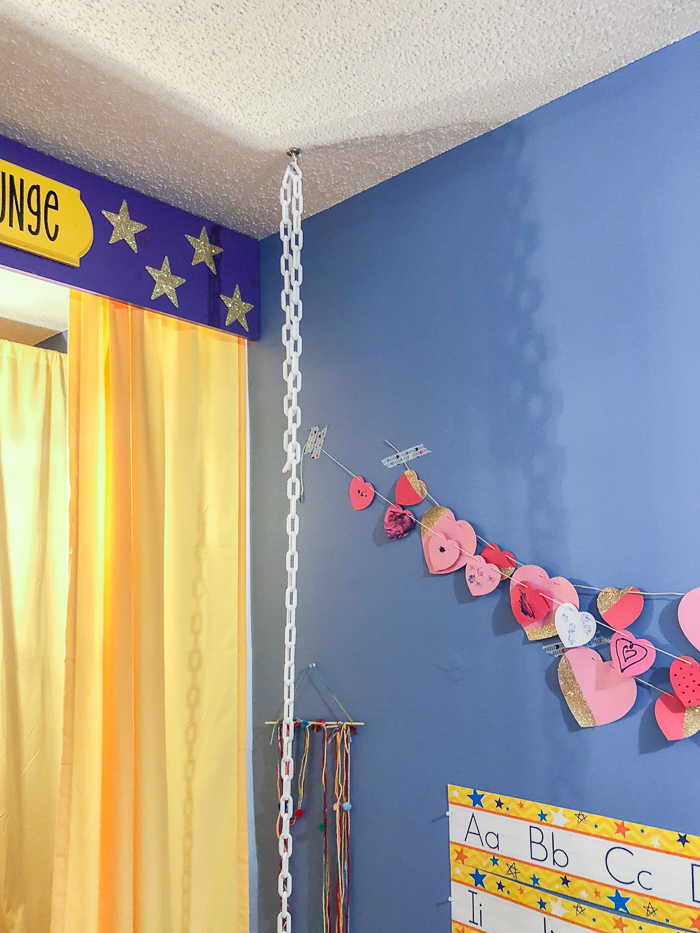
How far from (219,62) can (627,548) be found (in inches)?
46.1

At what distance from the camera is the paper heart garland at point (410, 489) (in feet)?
5.50

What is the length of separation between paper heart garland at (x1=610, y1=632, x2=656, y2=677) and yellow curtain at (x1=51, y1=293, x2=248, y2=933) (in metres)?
1.04

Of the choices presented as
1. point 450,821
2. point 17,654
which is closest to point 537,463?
point 450,821

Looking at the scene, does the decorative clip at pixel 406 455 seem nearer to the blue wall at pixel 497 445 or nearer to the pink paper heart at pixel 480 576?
the blue wall at pixel 497 445

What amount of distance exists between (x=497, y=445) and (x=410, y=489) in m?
0.24

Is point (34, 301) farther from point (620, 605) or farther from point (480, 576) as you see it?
point (620, 605)

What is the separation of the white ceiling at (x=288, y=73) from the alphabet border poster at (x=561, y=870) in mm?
1397

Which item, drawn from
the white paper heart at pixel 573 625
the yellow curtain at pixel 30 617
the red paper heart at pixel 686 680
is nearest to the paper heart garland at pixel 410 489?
the white paper heart at pixel 573 625

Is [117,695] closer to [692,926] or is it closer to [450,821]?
[450,821]

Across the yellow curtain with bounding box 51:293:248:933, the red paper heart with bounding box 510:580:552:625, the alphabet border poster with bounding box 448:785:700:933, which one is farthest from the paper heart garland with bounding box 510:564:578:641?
the yellow curtain with bounding box 51:293:248:933

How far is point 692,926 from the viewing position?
1216 mm

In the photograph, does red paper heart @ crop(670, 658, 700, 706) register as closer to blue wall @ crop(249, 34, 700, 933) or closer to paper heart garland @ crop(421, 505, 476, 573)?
blue wall @ crop(249, 34, 700, 933)

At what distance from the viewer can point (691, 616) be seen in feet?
4.12

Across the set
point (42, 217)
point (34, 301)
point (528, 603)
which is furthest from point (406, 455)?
point (34, 301)
